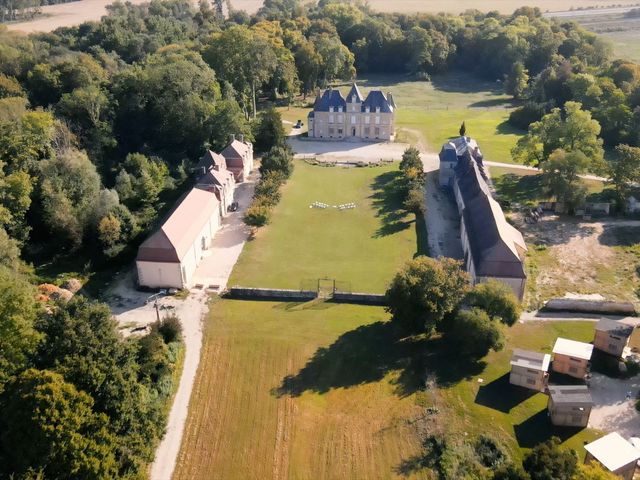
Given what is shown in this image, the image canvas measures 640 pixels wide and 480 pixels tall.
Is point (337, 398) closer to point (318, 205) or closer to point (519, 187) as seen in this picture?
point (318, 205)

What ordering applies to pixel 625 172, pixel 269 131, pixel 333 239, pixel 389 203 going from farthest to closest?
1. pixel 269 131
2. pixel 389 203
3. pixel 625 172
4. pixel 333 239

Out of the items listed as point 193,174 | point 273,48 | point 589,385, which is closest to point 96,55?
point 273,48

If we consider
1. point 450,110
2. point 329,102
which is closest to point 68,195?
point 329,102

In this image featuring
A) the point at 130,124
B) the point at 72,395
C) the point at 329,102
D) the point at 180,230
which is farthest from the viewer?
the point at 329,102

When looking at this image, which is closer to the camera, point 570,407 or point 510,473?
point 510,473

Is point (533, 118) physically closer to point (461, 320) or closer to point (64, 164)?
point (461, 320)

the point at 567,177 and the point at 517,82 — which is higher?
the point at 517,82

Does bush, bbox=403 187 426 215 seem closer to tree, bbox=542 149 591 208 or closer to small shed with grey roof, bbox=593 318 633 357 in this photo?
tree, bbox=542 149 591 208
